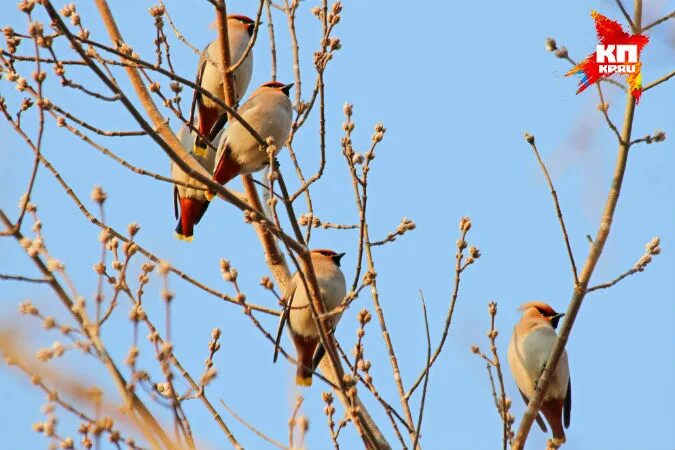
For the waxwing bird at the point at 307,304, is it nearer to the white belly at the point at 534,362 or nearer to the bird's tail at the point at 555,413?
the white belly at the point at 534,362

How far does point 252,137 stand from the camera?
4.75 meters

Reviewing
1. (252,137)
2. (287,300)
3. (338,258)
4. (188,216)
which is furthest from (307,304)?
(188,216)

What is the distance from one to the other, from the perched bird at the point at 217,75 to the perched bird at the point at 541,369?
1898mm

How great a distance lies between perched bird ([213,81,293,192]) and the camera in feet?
15.8

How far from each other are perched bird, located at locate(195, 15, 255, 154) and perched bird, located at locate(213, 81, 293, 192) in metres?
0.34

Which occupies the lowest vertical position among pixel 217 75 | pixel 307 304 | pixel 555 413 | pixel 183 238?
pixel 555 413

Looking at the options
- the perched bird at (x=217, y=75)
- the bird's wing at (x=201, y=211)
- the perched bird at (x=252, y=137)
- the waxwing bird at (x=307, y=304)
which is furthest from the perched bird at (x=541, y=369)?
the bird's wing at (x=201, y=211)

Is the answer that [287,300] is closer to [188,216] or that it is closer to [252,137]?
[252,137]

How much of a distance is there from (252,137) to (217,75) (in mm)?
1174

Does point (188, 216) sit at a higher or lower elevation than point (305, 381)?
higher

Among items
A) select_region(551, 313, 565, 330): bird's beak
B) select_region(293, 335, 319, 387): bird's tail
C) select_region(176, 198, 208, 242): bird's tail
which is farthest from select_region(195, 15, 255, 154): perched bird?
select_region(551, 313, 565, 330): bird's beak

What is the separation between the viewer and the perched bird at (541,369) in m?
5.11

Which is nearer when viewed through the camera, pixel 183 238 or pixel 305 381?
pixel 305 381

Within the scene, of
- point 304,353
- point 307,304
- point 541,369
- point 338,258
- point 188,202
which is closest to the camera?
point 307,304
